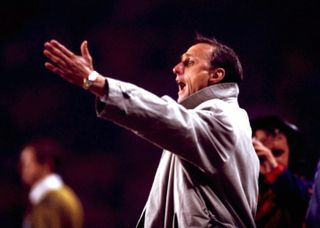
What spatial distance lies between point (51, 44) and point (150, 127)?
0.45m

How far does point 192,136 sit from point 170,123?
105 mm

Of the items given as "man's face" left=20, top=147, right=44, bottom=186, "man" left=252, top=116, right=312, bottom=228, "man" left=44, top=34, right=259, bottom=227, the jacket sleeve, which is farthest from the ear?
"man's face" left=20, top=147, right=44, bottom=186

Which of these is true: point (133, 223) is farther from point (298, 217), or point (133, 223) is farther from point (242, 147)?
point (242, 147)

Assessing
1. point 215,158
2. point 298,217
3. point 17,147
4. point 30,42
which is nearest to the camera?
point 215,158

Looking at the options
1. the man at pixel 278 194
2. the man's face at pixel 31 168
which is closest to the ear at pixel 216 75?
the man at pixel 278 194

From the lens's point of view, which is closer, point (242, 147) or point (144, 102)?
point (144, 102)

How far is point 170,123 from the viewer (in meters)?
2.09

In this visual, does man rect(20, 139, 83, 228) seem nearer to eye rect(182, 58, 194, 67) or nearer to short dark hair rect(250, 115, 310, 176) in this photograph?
short dark hair rect(250, 115, 310, 176)

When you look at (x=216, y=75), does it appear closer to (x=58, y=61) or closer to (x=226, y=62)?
(x=226, y=62)

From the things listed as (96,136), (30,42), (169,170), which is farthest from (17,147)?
(169,170)

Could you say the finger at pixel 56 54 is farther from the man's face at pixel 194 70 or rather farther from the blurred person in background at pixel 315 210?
the blurred person in background at pixel 315 210

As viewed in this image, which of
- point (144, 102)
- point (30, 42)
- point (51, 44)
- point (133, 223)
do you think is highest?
point (30, 42)

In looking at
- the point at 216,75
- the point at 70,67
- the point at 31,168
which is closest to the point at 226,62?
the point at 216,75

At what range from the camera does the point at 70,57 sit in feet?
6.68
